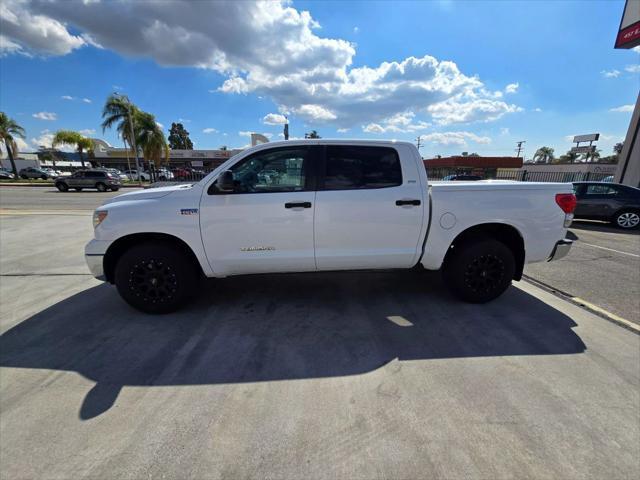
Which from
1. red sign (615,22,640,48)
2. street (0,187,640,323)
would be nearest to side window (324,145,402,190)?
street (0,187,640,323)

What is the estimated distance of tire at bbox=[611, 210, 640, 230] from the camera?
928 cm

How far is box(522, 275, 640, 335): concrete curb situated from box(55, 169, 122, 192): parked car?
27.2 metres

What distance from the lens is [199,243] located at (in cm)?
326

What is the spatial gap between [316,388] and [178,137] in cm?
9118

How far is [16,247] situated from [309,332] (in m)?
6.85

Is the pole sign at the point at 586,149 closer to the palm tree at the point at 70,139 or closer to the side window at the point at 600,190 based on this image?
the side window at the point at 600,190

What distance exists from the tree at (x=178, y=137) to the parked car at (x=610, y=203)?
86607mm

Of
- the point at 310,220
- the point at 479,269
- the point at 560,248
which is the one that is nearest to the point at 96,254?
the point at 310,220

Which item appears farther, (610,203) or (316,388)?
(610,203)

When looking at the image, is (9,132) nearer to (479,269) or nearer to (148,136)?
(148,136)

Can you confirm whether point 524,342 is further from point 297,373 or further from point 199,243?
point 199,243

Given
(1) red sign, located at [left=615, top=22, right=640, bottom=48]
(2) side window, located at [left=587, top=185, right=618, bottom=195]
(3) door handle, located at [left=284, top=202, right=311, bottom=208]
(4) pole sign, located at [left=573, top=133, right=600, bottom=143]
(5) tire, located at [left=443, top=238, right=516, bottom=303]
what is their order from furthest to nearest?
(4) pole sign, located at [left=573, top=133, right=600, bottom=143] → (1) red sign, located at [left=615, top=22, right=640, bottom=48] → (2) side window, located at [left=587, top=185, right=618, bottom=195] → (5) tire, located at [left=443, top=238, right=516, bottom=303] → (3) door handle, located at [left=284, top=202, right=311, bottom=208]

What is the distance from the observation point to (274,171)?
334 cm

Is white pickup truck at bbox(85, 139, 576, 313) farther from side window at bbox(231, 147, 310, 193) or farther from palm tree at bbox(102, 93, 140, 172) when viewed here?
palm tree at bbox(102, 93, 140, 172)
